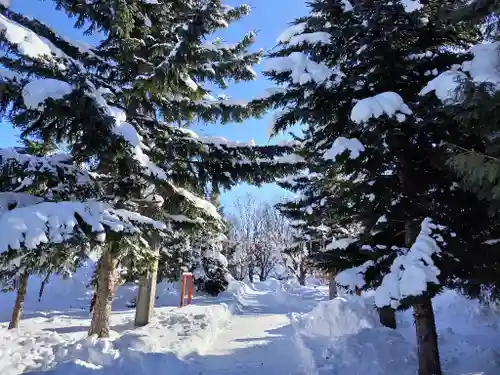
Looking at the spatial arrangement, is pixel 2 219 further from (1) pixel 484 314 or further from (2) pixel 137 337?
(1) pixel 484 314

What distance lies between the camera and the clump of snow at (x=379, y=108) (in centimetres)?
481

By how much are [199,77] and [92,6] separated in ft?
8.87

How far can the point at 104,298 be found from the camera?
792cm

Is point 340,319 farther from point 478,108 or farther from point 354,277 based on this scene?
point 478,108

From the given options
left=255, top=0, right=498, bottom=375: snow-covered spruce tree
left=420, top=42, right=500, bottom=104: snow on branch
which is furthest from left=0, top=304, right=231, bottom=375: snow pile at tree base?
left=420, top=42, right=500, bottom=104: snow on branch

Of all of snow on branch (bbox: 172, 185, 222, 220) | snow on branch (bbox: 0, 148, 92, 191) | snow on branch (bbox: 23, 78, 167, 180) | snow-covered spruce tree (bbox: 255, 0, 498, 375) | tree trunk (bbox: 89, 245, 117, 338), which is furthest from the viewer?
snow on branch (bbox: 172, 185, 222, 220)

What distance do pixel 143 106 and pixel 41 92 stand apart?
3.95 m

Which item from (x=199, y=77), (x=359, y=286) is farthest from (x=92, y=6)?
(x=359, y=286)

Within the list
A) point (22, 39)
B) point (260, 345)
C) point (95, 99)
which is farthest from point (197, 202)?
point (22, 39)

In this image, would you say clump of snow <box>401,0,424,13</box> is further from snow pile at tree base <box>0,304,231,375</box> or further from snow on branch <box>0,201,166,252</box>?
snow pile at tree base <box>0,304,231,375</box>

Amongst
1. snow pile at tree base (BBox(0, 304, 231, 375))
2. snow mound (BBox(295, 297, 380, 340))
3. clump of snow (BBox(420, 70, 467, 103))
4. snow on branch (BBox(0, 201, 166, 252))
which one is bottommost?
snow pile at tree base (BBox(0, 304, 231, 375))

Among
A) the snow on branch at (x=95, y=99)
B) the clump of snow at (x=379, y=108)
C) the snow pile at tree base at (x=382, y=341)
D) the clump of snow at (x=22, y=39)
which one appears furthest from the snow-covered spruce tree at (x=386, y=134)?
the clump of snow at (x=22, y=39)

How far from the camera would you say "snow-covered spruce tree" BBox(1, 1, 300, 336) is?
616cm

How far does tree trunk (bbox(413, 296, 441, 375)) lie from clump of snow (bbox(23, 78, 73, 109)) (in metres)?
5.99
